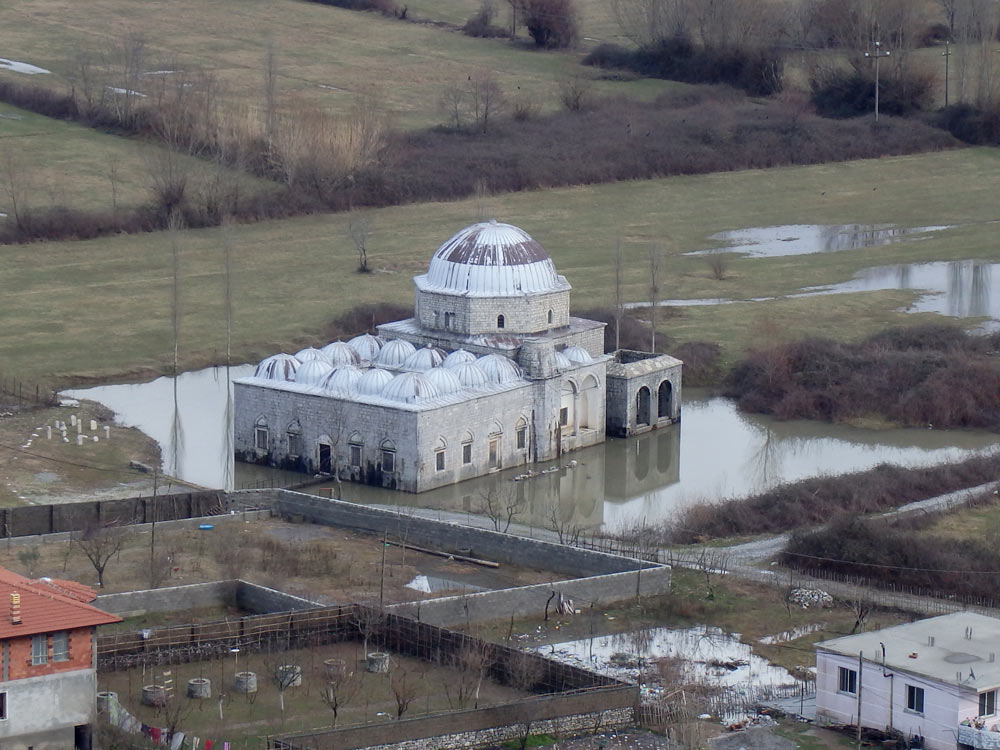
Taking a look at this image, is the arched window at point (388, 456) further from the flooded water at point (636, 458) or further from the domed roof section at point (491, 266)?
the domed roof section at point (491, 266)

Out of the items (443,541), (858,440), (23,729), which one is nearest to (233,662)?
(23,729)

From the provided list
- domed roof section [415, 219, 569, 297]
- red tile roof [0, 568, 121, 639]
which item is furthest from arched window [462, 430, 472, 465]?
red tile roof [0, 568, 121, 639]

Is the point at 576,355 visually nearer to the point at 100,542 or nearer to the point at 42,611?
the point at 100,542

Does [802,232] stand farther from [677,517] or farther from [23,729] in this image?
[23,729]

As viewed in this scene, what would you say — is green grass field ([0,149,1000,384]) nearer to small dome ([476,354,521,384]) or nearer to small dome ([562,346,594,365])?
small dome ([562,346,594,365])

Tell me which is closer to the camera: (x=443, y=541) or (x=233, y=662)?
(x=233, y=662)
